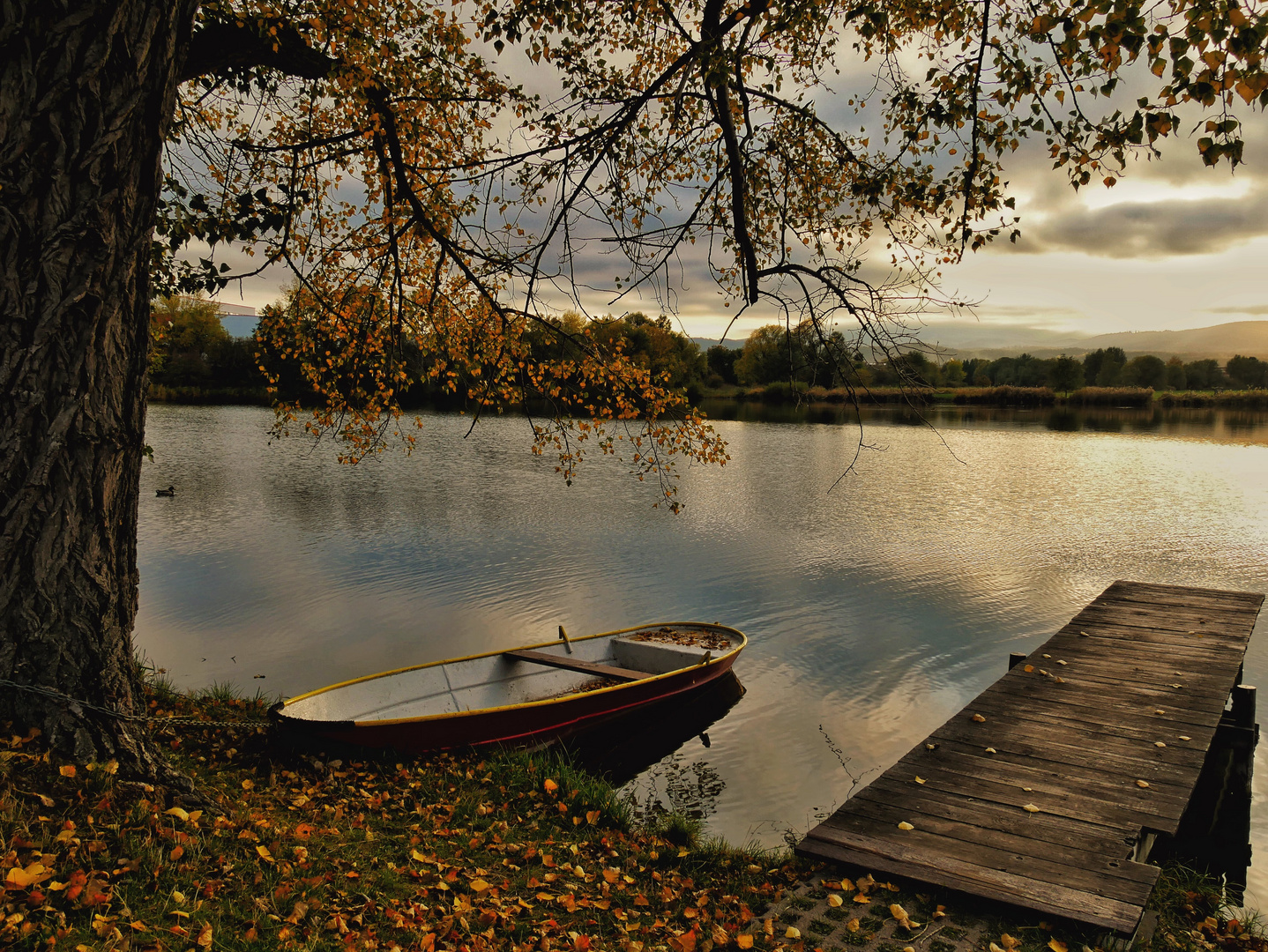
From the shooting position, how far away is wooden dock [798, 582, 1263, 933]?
14.4 feet

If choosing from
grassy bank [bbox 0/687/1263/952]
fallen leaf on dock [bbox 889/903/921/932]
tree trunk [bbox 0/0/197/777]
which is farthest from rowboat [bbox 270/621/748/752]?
fallen leaf on dock [bbox 889/903/921/932]

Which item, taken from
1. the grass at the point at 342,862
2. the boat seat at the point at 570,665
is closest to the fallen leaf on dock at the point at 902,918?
the grass at the point at 342,862

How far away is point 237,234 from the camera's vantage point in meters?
6.87

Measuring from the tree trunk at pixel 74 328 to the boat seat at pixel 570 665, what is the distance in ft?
17.9

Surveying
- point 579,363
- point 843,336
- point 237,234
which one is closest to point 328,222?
point 237,234

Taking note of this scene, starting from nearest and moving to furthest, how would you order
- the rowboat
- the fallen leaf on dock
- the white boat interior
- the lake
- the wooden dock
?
the fallen leaf on dock, the wooden dock, the rowboat, the white boat interior, the lake

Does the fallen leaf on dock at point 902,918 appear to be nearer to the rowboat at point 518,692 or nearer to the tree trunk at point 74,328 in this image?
the tree trunk at point 74,328

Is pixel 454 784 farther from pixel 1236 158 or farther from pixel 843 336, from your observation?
pixel 1236 158

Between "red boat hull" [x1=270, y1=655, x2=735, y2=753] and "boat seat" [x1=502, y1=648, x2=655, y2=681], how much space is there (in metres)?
0.20

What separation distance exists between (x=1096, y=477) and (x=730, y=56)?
1107 inches

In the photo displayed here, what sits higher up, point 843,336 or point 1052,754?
point 843,336

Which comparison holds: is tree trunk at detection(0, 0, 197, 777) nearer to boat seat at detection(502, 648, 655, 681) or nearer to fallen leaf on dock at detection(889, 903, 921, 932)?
fallen leaf on dock at detection(889, 903, 921, 932)

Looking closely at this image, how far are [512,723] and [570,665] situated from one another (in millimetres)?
1343

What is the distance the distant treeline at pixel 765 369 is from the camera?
606 centimetres
